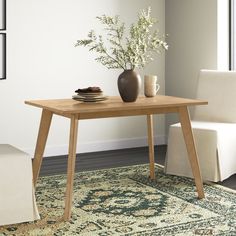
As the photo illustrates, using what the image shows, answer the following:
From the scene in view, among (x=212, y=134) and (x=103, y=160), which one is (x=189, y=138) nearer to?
(x=212, y=134)

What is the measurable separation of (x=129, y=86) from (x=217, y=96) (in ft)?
3.94

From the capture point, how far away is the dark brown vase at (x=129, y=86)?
3.88 m

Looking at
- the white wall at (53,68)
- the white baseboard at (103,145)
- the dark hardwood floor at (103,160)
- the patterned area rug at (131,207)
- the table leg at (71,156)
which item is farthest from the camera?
the white baseboard at (103,145)

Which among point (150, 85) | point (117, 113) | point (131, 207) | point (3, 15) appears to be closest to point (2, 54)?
point (3, 15)

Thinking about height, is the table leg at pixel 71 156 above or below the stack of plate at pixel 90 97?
below

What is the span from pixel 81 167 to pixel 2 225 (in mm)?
1714

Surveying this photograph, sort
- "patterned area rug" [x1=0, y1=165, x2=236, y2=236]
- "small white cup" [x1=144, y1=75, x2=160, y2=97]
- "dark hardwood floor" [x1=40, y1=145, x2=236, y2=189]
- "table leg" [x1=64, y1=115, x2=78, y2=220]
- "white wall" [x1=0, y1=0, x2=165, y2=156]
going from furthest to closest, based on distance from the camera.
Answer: "white wall" [x1=0, y1=0, x2=165, y2=156]
"dark hardwood floor" [x1=40, y1=145, x2=236, y2=189]
"small white cup" [x1=144, y1=75, x2=160, y2=97]
"table leg" [x1=64, y1=115, x2=78, y2=220]
"patterned area rug" [x1=0, y1=165, x2=236, y2=236]

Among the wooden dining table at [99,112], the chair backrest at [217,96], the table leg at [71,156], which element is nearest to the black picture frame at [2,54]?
the wooden dining table at [99,112]

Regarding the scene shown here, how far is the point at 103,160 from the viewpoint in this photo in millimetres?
5352

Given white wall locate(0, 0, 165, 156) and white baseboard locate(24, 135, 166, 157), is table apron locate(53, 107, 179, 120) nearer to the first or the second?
white wall locate(0, 0, 165, 156)

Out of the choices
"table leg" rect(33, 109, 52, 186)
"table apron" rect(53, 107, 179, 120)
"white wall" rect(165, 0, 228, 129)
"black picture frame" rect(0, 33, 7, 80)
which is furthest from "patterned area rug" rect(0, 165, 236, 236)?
"white wall" rect(165, 0, 228, 129)

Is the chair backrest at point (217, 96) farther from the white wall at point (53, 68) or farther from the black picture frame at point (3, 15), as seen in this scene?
the black picture frame at point (3, 15)

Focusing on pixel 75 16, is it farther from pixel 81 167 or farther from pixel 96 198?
pixel 96 198

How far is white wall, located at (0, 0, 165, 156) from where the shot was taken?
209 inches
